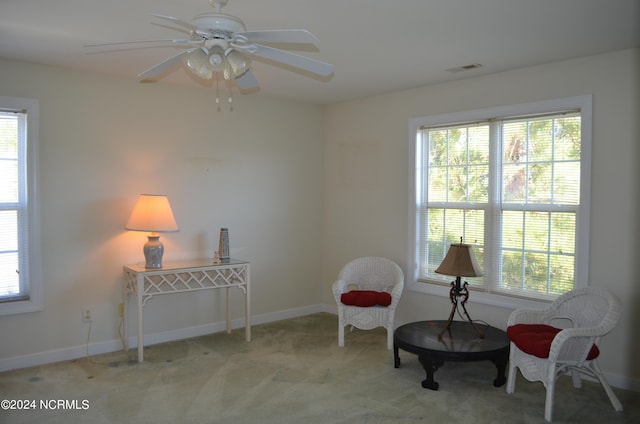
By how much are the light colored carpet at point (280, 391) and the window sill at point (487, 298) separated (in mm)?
561

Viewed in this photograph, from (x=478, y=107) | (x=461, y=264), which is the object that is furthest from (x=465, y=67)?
(x=461, y=264)

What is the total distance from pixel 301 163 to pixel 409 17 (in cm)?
296

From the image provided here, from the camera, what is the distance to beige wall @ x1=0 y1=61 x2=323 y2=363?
411cm

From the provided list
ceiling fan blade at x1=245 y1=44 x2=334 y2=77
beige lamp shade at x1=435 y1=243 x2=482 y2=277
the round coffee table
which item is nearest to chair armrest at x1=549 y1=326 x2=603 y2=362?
the round coffee table

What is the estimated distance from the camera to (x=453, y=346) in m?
3.59

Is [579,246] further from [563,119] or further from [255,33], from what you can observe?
[255,33]

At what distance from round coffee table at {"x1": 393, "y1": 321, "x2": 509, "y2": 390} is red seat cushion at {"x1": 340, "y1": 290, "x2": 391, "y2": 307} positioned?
0.46 metres

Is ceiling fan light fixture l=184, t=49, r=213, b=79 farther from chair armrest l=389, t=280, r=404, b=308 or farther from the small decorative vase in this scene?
chair armrest l=389, t=280, r=404, b=308

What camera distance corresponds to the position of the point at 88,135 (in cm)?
426

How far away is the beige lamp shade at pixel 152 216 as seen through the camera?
4.17 m

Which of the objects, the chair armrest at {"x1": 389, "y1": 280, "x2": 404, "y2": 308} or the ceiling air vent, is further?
the chair armrest at {"x1": 389, "y1": 280, "x2": 404, "y2": 308}

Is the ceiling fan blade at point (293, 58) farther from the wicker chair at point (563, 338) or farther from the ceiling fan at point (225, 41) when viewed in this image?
the wicker chair at point (563, 338)

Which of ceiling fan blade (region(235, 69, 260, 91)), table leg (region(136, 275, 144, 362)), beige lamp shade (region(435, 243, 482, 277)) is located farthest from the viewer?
table leg (region(136, 275, 144, 362))

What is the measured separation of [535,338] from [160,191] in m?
3.40
